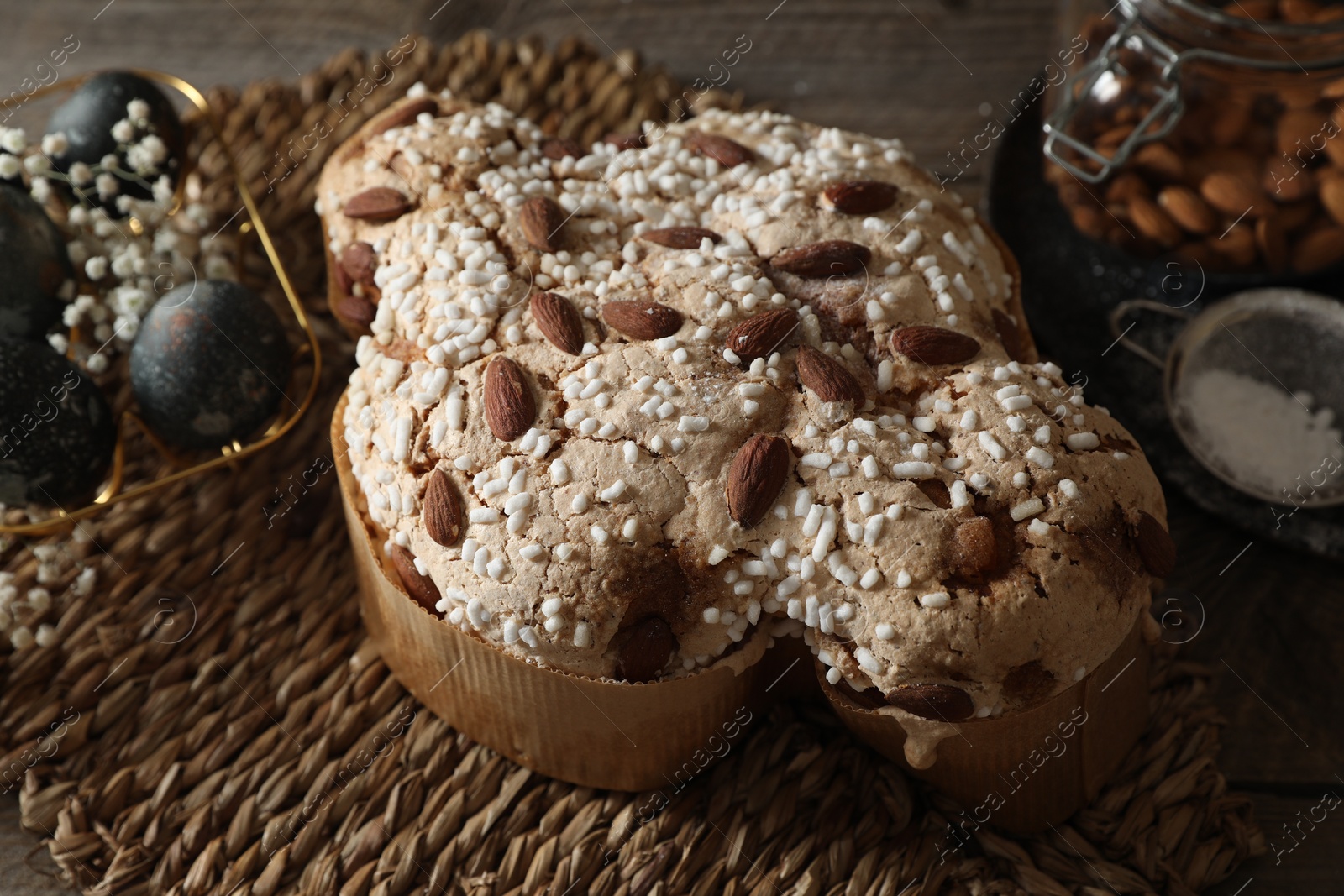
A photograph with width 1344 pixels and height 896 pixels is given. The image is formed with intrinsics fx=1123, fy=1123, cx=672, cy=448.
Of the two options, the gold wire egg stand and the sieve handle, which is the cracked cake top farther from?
the sieve handle

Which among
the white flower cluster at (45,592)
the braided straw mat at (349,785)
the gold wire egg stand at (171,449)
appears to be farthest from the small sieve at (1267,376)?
the white flower cluster at (45,592)

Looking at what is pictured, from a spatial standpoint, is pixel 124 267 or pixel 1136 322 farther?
pixel 1136 322

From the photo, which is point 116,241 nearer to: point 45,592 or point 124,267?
point 124,267

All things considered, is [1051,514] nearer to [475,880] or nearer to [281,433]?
[475,880]

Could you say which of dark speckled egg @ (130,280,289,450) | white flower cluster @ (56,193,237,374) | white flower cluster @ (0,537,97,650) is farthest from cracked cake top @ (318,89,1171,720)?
white flower cluster @ (0,537,97,650)

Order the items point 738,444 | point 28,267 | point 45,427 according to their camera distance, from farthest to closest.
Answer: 1. point 28,267
2. point 45,427
3. point 738,444

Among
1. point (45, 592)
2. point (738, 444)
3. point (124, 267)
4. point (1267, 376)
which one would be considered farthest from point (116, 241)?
point (1267, 376)
